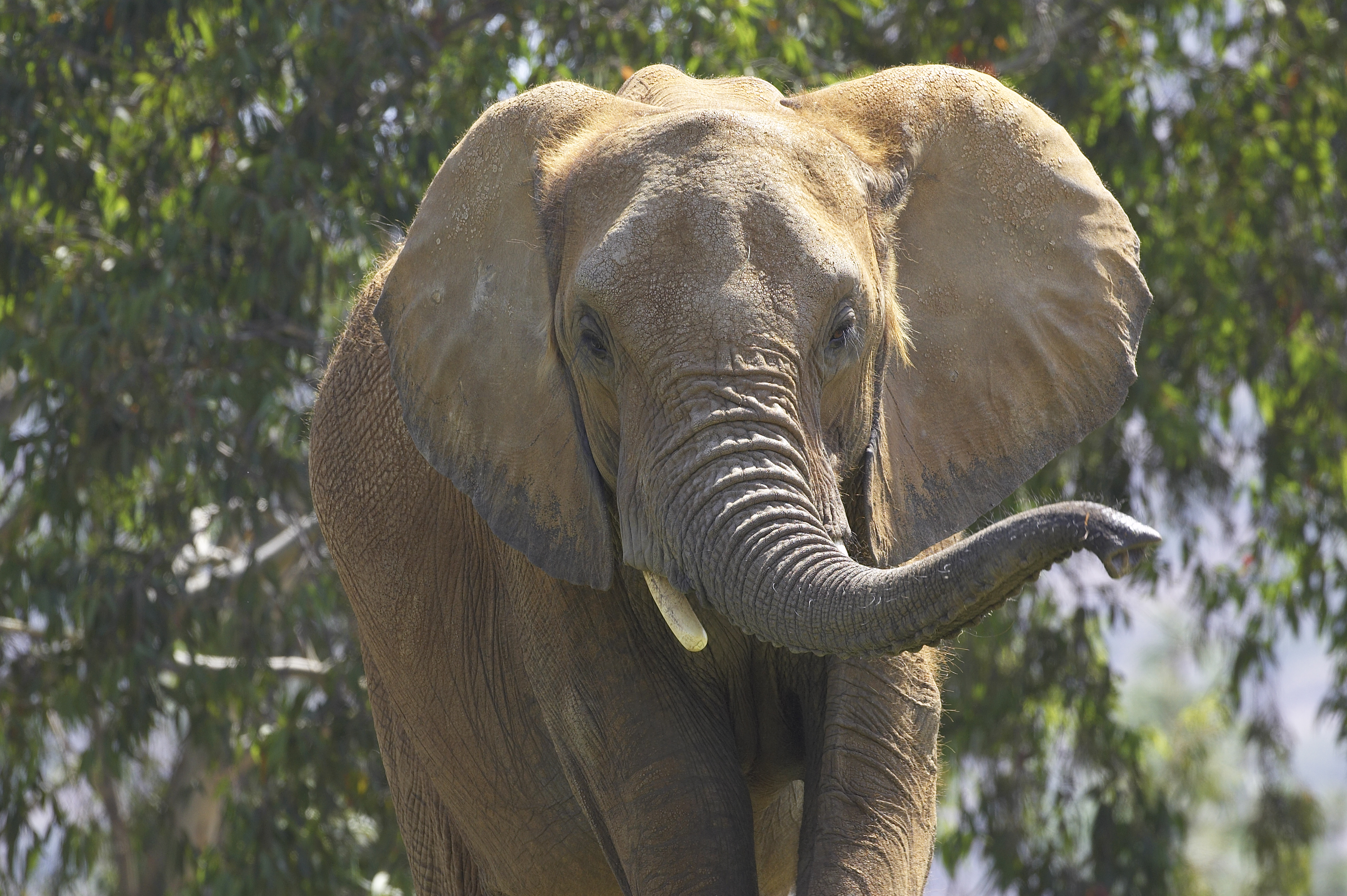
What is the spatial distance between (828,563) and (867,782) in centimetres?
67

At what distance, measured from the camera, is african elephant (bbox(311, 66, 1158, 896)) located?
3033 millimetres

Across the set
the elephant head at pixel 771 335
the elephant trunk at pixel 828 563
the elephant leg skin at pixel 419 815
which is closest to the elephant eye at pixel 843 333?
the elephant head at pixel 771 335

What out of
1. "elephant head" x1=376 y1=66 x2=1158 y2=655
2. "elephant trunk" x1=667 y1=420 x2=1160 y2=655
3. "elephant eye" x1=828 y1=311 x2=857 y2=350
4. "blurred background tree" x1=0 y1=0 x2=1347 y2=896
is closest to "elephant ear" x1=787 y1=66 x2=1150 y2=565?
"elephant head" x1=376 y1=66 x2=1158 y2=655

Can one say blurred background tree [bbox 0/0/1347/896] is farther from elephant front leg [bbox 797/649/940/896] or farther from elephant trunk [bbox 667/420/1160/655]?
elephant trunk [bbox 667/420/1160/655]

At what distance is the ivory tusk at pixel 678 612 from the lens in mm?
3049

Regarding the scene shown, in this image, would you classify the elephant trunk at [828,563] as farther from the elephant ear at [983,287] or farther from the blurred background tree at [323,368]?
the blurred background tree at [323,368]

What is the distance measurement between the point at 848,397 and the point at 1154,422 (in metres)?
5.59

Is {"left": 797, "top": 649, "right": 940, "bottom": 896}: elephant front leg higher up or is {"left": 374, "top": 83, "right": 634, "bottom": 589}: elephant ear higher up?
{"left": 374, "top": 83, "right": 634, "bottom": 589}: elephant ear

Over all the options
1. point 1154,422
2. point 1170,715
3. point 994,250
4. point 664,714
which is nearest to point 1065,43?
point 1154,422

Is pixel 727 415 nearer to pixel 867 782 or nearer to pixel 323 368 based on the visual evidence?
pixel 867 782

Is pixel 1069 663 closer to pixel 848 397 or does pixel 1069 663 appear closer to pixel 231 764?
pixel 231 764

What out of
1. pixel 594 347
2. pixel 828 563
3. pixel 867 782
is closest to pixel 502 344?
pixel 594 347

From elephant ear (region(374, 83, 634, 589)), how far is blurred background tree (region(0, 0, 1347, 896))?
10.3 ft

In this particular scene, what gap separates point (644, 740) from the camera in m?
3.46
